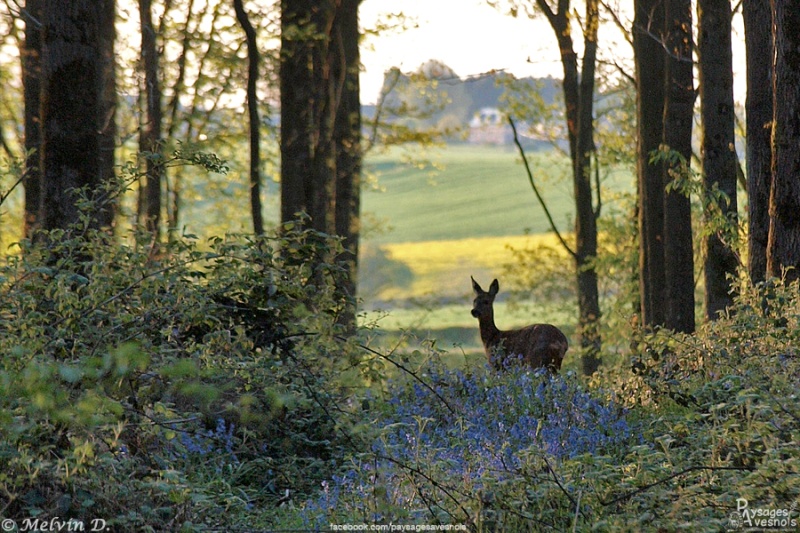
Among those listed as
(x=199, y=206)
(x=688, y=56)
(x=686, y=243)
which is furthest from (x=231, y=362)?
(x=199, y=206)

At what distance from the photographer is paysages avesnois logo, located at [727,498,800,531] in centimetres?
537

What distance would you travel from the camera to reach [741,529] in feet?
17.7

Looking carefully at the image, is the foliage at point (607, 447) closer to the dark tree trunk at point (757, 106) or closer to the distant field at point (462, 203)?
the dark tree trunk at point (757, 106)

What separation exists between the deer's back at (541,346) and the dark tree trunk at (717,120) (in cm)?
221

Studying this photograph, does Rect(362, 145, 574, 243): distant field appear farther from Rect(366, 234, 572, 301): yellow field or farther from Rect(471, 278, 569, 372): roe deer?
Rect(471, 278, 569, 372): roe deer

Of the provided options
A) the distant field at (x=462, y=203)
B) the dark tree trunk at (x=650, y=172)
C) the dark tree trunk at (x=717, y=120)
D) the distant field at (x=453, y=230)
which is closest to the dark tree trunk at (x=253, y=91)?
the dark tree trunk at (x=717, y=120)

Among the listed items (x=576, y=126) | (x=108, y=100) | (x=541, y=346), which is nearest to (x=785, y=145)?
(x=541, y=346)

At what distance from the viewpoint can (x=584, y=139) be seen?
73.9ft

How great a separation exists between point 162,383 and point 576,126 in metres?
18.4

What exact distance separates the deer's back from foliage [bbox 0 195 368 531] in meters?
5.40

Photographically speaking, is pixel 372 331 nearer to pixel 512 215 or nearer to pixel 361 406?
pixel 361 406

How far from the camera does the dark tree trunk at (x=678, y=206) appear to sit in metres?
15.2

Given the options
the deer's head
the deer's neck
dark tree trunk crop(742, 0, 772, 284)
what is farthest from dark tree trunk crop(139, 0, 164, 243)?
dark tree trunk crop(742, 0, 772, 284)

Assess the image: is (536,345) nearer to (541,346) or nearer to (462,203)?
(541,346)
